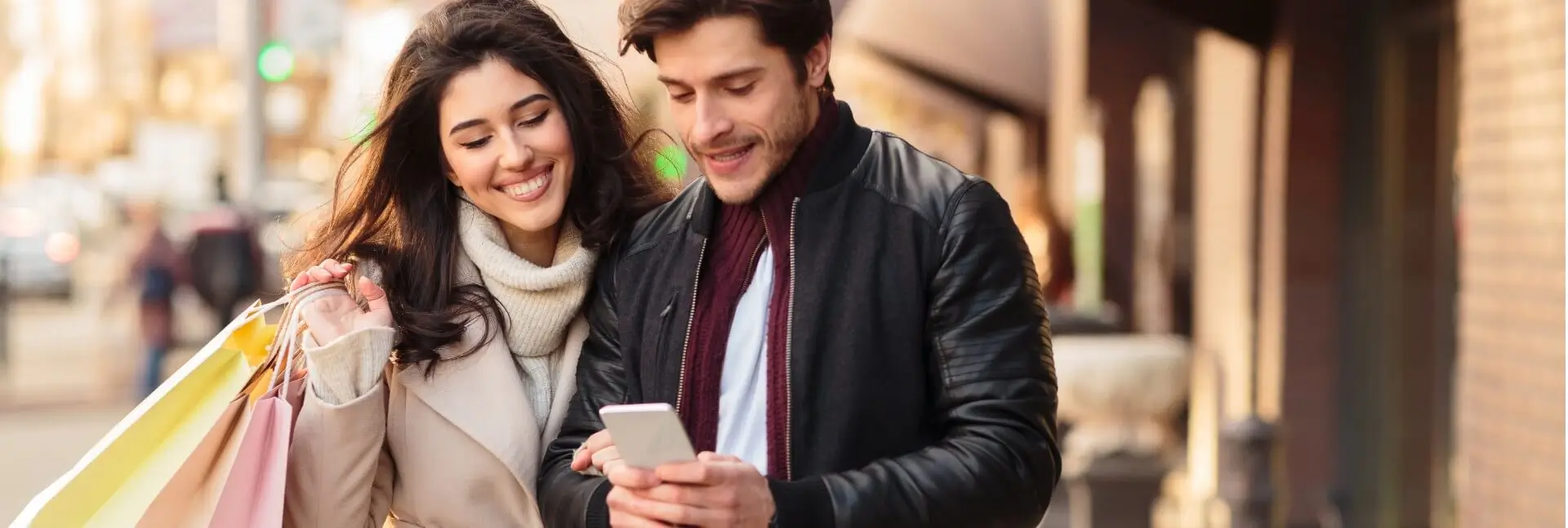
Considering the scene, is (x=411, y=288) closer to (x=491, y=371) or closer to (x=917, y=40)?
(x=491, y=371)

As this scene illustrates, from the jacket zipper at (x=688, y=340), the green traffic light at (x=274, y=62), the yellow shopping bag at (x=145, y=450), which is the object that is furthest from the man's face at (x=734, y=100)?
the green traffic light at (x=274, y=62)

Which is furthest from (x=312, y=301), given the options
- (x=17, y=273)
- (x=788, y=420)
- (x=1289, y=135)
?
(x=17, y=273)

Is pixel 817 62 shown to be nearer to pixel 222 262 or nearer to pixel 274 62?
pixel 222 262

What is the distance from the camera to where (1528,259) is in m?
5.12

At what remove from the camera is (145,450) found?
10.2 ft

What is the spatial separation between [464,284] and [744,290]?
764mm

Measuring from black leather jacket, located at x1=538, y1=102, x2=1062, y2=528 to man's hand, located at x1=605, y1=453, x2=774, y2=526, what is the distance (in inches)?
2.7

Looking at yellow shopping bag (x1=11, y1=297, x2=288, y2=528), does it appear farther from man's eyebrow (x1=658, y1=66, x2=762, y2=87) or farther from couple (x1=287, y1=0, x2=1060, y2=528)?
man's eyebrow (x1=658, y1=66, x2=762, y2=87)

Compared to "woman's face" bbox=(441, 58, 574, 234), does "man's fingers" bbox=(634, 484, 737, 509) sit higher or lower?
lower

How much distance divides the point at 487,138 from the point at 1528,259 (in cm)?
311

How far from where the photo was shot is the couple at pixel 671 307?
8.98ft

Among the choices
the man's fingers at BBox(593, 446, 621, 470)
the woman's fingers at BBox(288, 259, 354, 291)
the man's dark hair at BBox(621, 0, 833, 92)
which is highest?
the man's dark hair at BBox(621, 0, 833, 92)

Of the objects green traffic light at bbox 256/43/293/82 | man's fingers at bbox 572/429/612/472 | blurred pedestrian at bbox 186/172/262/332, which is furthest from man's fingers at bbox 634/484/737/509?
green traffic light at bbox 256/43/293/82

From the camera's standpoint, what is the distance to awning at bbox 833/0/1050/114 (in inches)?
549
